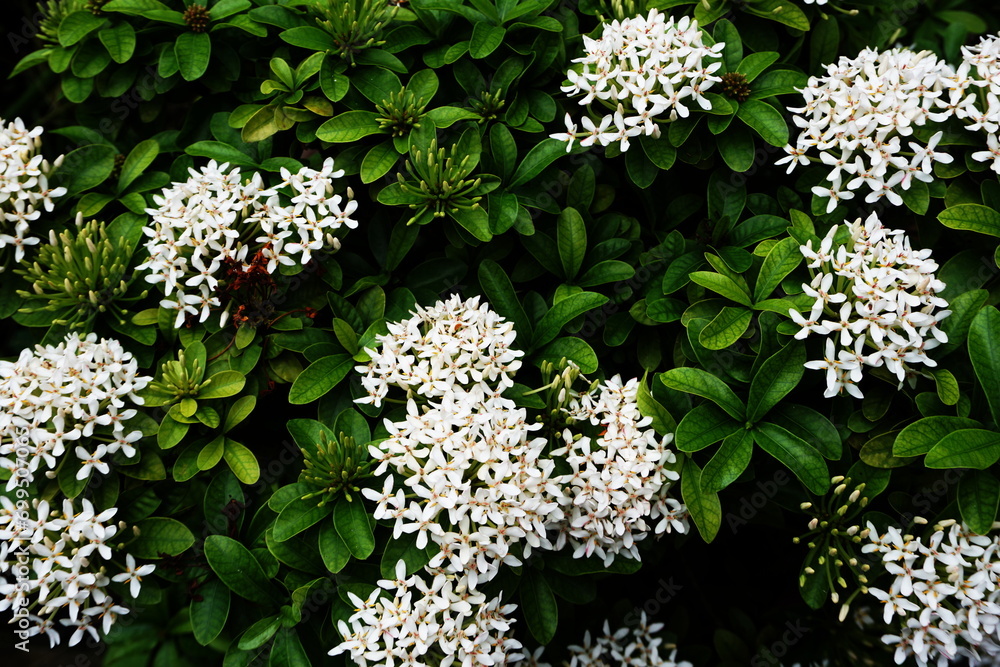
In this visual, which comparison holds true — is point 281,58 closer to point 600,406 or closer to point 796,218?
point 600,406

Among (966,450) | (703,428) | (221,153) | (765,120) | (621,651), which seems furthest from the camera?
(621,651)

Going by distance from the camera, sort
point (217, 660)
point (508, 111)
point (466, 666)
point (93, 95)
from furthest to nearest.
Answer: point (217, 660)
point (93, 95)
point (508, 111)
point (466, 666)

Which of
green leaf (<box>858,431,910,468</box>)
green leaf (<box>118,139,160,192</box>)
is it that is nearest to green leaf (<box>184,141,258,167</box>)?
green leaf (<box>118,139,160,192</box>)

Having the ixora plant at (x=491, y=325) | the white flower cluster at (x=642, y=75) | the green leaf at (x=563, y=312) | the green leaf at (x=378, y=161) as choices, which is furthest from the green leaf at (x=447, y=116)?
the green leaf at (x=563, y=312)

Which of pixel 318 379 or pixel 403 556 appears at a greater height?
pixel 318 379

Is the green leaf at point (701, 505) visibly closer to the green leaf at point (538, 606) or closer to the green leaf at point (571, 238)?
the green leaf at point (538, 606)

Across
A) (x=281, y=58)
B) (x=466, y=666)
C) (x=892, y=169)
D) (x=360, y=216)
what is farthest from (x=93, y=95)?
(x=892, y=169)

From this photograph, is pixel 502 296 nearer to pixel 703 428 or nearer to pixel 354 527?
pixel 703 428

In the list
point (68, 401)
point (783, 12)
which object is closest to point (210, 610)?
point (68, 401)
